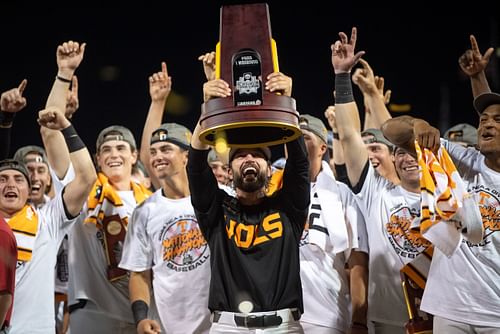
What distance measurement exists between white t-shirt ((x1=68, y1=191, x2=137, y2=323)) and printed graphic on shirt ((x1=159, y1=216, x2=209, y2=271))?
1.91ft

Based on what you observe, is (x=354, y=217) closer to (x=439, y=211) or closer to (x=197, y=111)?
(x=439, y=211)

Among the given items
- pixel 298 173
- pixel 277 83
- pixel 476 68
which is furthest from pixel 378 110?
pixel 277 83

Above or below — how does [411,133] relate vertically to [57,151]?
below

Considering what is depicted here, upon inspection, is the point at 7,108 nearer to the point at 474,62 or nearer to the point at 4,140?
the point at 4,140

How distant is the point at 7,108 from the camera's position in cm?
445

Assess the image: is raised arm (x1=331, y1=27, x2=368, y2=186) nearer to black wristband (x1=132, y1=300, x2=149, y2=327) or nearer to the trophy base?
the trophy base

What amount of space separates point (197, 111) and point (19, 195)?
584 cm

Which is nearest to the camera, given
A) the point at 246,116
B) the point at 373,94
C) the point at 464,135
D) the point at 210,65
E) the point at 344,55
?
the point at 246,116

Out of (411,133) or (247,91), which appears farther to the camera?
(411,133)

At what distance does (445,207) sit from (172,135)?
1855mm

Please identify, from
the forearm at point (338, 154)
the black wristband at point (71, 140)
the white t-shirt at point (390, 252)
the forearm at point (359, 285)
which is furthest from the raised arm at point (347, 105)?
the black wristband at point (71, 140)

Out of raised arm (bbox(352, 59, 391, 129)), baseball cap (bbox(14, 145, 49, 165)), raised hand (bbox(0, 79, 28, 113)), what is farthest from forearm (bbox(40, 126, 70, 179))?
raised arm (bbox(352, 59, 391, 129))

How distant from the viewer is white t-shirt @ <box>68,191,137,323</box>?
443cm

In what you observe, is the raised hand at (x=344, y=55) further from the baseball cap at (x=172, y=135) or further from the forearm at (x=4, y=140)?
the forearm at (x=4, y=140)
